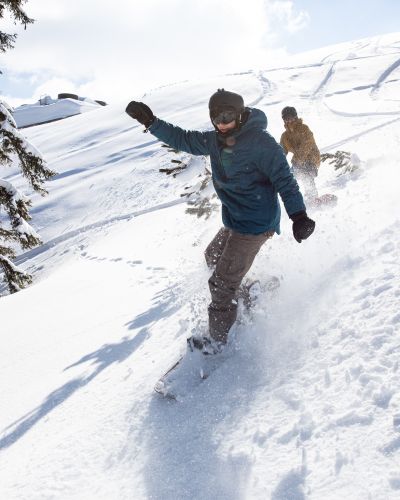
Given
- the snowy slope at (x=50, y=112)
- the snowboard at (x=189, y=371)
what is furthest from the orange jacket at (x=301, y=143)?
the snowy slope at (x=50, y=112)

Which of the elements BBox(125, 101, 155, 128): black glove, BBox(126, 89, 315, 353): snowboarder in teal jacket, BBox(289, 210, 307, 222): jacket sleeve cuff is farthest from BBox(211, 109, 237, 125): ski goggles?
BBox(125, 101, 155, 128): black glove

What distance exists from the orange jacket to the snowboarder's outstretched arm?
14.7 ft

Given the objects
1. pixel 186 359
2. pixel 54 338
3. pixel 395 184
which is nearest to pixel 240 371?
pixel 186 359

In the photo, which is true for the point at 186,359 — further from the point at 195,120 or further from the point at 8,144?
the point at 195,120

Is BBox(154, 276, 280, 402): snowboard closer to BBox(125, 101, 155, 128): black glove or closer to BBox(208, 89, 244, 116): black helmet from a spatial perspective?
BBox(208, 89, 244, 116): black helmet

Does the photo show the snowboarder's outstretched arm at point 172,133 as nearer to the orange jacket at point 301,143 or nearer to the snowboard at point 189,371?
the snowboard at point 189,371

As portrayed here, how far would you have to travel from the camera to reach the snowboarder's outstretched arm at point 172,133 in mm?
3805

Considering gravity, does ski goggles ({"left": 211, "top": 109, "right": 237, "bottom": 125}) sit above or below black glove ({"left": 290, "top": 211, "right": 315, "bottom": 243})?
above

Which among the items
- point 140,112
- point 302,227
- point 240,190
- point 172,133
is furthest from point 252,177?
point 140,112

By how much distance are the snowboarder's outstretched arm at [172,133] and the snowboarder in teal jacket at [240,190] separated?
0.02m

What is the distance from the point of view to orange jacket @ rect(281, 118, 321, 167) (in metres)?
8.05

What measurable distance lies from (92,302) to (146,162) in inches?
701

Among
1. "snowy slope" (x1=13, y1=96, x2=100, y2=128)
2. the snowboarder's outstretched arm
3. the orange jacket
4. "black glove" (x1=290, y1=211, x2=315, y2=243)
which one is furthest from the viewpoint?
"snowy slope" (x1=13, y1=96, x2=100, y2=128)

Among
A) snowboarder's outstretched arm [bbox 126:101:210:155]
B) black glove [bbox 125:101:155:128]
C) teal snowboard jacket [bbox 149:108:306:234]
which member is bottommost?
teal snowboard jacket [bbox 149:108:306:234]
